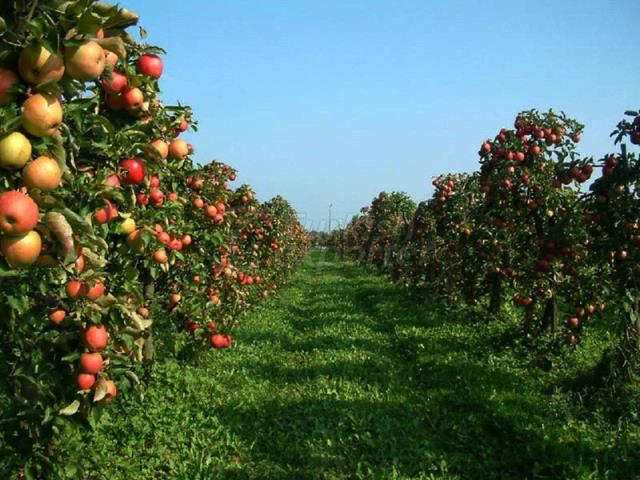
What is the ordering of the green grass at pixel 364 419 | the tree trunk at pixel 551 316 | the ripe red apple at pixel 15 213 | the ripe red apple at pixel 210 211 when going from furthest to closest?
the tree trunk at pixel 551 316
the ripe red apple at pixel 210 211
the green grass at pixel 364 419
the ripe red apple at pixel 15 213

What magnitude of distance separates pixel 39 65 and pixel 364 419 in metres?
5.84

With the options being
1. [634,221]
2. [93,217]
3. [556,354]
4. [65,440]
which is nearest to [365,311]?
[556,354]

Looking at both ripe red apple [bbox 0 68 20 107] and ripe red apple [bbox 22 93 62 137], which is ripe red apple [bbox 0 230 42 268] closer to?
ripe red apple [bbox 22 93 62 137]

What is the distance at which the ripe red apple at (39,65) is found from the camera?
2.06 m

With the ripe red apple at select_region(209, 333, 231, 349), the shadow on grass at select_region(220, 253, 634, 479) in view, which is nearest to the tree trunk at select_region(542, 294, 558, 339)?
the shadow on grass at select_region(220, 253, 634, 479)

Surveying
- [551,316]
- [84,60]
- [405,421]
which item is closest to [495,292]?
[551,316]

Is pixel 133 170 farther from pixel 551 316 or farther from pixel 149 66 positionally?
pixel 551 316

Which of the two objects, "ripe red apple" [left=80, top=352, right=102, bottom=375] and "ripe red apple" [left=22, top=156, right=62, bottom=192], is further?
"ripe red apple" [left=80, top=352, right=102, bottom=375]

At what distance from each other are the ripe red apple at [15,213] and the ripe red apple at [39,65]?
0.47 meters

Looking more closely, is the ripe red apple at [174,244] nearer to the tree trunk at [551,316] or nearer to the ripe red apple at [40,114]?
the ripe red apple at [40,114]

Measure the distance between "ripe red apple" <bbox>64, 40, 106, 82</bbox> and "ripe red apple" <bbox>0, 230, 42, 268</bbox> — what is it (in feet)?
2.16

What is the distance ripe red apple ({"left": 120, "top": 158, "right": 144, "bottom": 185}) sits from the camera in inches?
120

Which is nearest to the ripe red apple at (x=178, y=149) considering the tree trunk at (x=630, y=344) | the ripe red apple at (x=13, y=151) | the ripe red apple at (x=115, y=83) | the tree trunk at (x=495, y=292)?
the ripe red apple at (x=115, y=83)

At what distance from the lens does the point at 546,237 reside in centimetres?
909
